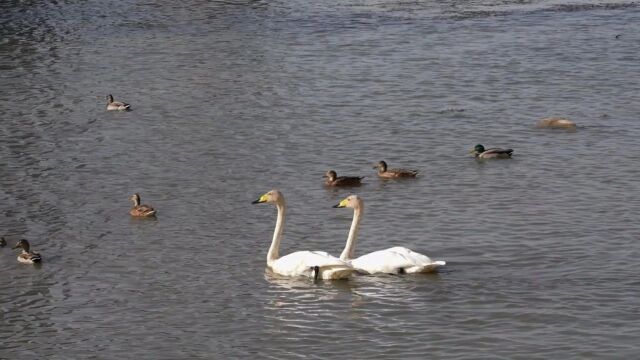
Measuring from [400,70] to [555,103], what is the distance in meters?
4.50

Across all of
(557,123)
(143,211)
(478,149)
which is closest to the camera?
(143,211)

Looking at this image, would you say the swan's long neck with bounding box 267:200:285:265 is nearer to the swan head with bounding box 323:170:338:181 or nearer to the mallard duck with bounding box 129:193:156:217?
the mallard duck with bounding box 129:193:156:217

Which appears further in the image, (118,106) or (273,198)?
(118,106)

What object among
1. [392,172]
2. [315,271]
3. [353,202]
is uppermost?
[353,202]

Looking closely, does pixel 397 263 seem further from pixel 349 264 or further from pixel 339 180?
pixel 339 180

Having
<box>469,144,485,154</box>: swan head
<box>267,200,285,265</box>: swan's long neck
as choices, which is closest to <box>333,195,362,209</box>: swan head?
<box>267,200,285,265</box>: swan's long neck

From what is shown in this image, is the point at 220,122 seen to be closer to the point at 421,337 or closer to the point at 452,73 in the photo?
the point at 452,73

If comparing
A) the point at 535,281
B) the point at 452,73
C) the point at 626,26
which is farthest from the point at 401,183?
the point at 626,26

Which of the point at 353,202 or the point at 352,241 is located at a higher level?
the point at 353,202

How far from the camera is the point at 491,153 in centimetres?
2222

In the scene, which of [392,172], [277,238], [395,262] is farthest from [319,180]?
[395,262]

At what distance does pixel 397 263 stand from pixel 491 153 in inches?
252

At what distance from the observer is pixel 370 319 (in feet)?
49.4

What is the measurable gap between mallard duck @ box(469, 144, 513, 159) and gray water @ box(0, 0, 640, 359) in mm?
139
